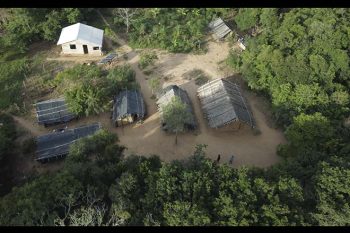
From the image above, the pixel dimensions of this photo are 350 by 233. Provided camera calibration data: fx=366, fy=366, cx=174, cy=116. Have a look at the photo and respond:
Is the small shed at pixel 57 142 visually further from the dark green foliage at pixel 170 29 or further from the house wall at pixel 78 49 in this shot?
the dark green foliage at pixel 170 29

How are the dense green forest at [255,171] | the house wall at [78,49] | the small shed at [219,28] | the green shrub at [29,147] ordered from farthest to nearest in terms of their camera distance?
the small shed at [219,28] → the house wall at [78,49] → the green shrub at [29,147] → the dense green forest at [255,171]

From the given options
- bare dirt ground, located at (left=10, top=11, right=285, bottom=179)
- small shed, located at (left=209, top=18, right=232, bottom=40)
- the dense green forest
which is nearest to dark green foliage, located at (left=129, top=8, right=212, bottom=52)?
small shed, located at (left=209, top=18, right=232, bottom=40)

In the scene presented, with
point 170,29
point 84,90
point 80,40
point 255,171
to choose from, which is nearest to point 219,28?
point 170,29

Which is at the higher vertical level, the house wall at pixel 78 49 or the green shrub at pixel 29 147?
the house wall at pixel 78 49

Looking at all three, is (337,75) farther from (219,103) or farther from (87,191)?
(87,191)

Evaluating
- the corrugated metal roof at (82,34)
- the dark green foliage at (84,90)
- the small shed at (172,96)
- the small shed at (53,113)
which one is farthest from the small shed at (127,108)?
the corrugated metal roof at (82,34)

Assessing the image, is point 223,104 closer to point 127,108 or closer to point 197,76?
point 197,76
